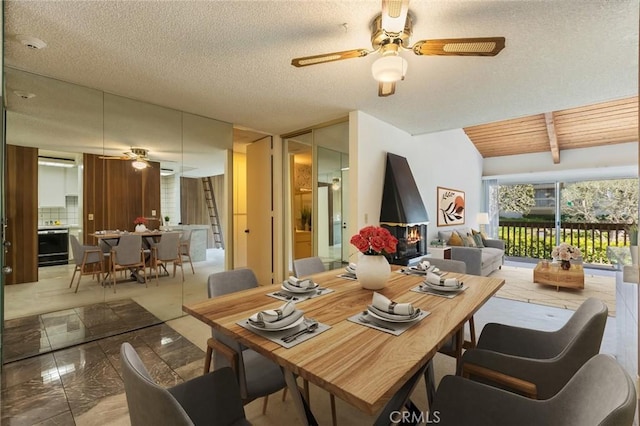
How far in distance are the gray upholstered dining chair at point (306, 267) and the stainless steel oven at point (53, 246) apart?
235 centimetres

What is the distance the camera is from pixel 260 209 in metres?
5.02

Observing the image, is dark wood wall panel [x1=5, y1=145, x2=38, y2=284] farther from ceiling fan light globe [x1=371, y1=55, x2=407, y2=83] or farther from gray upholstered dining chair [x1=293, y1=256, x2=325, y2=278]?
ceiling fan light globe [x1=371, y1=55, x2=407, y2=83]

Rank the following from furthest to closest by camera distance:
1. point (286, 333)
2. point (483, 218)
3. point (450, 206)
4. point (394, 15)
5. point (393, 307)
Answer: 1. point (483, 218)
2. point (450, 206)
3. point (394, 15)
4. point (393, 307)
5. point (286, 333)

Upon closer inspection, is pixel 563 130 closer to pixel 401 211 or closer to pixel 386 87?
pixel 401 211

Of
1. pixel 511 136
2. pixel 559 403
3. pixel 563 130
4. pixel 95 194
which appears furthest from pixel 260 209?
pixel 563 130

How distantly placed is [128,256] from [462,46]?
3.76 m

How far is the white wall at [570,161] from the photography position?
6.38 meters

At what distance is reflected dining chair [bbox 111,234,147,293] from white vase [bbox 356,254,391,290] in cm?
285

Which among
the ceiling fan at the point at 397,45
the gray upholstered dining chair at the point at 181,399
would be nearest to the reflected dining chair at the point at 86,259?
the gray upholstered dining chair at the point at 181,399

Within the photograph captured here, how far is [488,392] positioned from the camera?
107 centimetres

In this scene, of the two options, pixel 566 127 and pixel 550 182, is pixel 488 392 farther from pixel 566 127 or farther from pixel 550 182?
pixel 550 182

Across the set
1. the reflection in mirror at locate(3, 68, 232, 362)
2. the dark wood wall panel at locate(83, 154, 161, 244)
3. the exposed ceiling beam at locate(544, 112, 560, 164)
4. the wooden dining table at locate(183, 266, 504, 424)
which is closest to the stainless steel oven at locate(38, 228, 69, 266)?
the reflection in mirror at locate(3, 68, 232, 362)

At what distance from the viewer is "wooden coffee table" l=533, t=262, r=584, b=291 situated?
14.5ft

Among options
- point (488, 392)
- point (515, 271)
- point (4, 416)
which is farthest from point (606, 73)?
point (4, 416)
